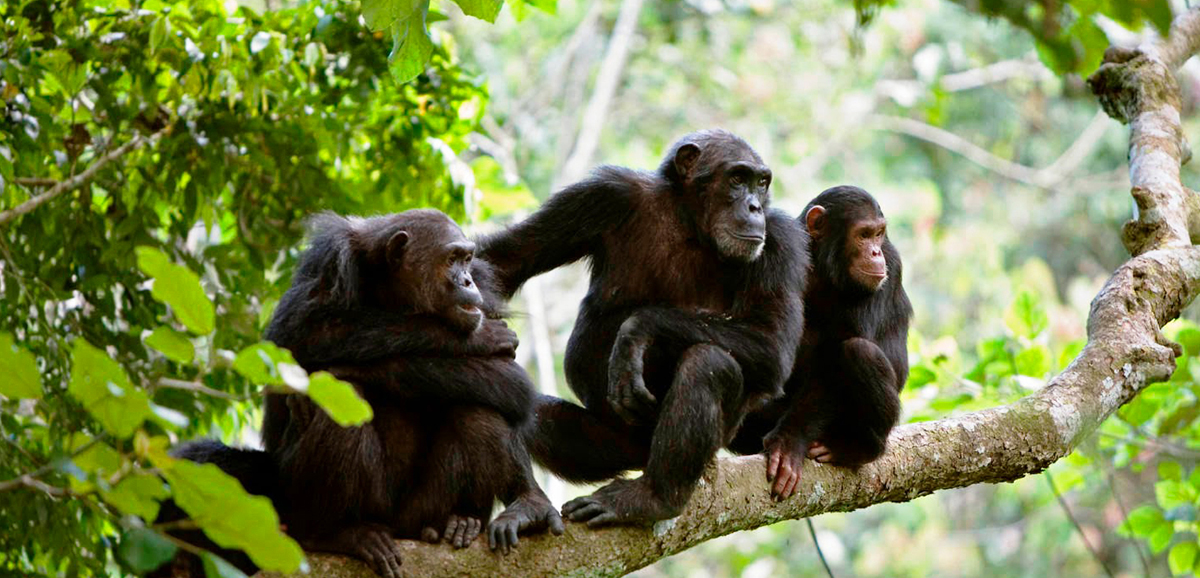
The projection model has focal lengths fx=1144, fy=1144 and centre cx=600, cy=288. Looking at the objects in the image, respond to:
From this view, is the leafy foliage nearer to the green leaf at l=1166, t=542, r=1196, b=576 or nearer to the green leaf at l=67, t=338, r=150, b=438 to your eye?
the green leaf at l=67, t=338, r=150, b=438

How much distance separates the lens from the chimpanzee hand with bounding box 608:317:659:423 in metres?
4.27

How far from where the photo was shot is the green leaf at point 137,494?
211cm

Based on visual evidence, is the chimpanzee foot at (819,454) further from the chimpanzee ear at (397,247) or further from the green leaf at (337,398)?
the green leaf at (337,398)

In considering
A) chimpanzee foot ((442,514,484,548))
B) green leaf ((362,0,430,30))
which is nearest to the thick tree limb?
chimpanzee foot ((442,514,484,548))

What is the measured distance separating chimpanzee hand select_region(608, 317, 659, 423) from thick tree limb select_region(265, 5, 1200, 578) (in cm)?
36

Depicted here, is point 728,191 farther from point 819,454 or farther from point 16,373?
point 16,373

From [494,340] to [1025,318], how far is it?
11.8ft

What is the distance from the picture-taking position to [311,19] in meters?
5.15

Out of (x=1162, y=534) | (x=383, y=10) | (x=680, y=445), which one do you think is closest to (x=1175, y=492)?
(x=1162, y=534)

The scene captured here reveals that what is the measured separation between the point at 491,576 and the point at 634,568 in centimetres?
58

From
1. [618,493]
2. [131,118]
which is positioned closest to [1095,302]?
[618,493]

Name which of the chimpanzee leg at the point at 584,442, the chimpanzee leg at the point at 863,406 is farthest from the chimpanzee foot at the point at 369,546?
the chimpanzee leg at the point at 863,406

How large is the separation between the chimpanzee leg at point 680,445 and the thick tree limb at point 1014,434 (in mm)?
100

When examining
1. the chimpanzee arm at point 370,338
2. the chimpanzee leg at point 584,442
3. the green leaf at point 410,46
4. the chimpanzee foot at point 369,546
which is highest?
the green leaf at point 410,46
